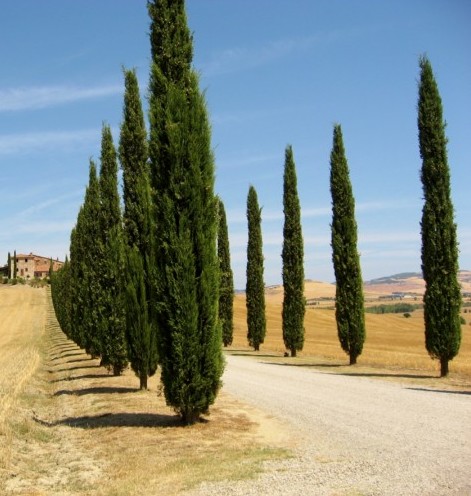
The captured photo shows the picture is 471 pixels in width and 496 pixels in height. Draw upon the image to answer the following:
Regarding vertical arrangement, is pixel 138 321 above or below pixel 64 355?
above

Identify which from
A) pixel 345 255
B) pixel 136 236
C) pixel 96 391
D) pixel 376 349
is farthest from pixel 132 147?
pixel 376 349

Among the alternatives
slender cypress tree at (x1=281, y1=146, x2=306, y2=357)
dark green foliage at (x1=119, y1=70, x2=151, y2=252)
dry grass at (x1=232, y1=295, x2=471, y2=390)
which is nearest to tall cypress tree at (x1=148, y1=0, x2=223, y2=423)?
dark green foliage at (x1=119, y1=70, x2=151, y2=252)

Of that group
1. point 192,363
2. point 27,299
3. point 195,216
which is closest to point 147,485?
point 192,363

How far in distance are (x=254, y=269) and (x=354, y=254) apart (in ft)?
45.4

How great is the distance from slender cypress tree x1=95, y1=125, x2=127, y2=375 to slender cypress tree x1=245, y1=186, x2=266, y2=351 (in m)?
18.2

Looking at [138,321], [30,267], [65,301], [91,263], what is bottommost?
[138,321]

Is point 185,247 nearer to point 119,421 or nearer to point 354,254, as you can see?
point 119,421

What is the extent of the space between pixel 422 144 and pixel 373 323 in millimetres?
48960

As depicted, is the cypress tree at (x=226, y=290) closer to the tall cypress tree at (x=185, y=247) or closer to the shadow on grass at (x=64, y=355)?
the shadow on grass at (x=64, y=355)

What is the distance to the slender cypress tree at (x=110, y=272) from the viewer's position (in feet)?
60.7

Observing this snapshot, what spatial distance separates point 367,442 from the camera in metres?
8.10

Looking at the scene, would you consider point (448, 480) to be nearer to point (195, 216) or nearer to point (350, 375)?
point (195, 216)

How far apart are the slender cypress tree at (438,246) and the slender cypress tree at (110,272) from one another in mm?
11568

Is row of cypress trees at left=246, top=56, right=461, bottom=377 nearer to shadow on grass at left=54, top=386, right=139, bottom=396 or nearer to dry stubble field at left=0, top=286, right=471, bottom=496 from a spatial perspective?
dry stubble field at left=0, top=286, right=471, bottom=496
